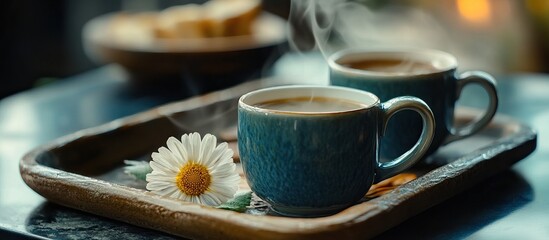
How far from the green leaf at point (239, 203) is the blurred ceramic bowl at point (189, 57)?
0.65 meters

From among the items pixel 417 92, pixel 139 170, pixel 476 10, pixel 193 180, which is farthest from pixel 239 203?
pixel 476 10

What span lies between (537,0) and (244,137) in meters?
1.90

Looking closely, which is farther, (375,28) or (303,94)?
(375,28)

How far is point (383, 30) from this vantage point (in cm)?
263

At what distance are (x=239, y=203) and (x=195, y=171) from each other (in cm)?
5

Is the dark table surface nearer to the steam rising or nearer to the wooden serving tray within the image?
the wooden serving tray

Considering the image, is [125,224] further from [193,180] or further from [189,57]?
[189,57]

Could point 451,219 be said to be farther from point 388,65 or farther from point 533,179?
point 388,65

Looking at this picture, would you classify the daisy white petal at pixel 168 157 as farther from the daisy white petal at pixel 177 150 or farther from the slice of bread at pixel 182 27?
the slice of bread at pixel 182 27

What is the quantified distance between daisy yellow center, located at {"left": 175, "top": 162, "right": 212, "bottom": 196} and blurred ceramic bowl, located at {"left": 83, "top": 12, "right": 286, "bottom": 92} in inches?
25.0

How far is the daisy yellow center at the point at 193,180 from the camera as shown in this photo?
2.74ft

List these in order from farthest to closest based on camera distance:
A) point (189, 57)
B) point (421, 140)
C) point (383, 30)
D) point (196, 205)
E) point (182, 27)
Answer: point (383, 30), point (182, 27), point (189, 57), point (421, 140), point (196, 205)

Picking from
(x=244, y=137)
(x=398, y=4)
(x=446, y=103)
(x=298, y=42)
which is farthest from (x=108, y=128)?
(x=398, y=4)

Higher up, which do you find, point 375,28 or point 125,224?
point 125,224
